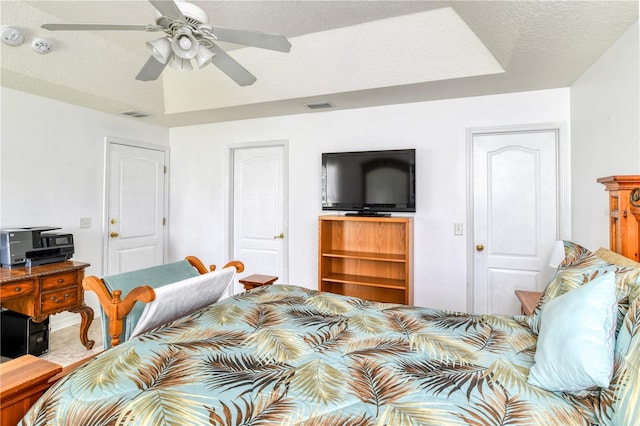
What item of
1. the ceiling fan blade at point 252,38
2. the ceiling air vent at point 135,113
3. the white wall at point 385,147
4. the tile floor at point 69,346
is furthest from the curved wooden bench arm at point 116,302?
the ceiling air vent at point 135,113

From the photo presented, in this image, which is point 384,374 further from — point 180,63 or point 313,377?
point 180,63

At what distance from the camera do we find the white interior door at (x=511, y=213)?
117 inches

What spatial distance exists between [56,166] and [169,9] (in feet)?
9.34

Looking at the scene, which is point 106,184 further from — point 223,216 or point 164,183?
point 223,216

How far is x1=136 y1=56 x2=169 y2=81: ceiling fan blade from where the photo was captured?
190cm

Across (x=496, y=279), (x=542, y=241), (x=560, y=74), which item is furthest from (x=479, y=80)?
(x=496, y=279)

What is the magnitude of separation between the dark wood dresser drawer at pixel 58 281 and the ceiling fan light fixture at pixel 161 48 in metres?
2.14

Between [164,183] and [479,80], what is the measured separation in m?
3.98

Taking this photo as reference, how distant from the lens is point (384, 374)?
44.1 inches

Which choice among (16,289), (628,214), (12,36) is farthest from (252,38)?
(16,289)

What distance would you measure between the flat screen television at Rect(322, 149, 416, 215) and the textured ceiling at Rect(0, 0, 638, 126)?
57 centimetres

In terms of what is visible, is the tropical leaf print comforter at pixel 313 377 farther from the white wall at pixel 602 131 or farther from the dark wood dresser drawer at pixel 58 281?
the dark wood dresser drawer at pixel 58 281

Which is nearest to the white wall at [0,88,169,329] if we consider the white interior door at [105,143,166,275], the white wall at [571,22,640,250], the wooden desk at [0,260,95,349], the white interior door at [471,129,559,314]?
the white interior door at [105,143,166,275]

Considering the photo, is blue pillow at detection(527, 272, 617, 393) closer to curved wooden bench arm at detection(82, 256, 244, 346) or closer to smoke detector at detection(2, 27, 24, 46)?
curved wooden bench arm at detection(82, 256, 244, 346)
